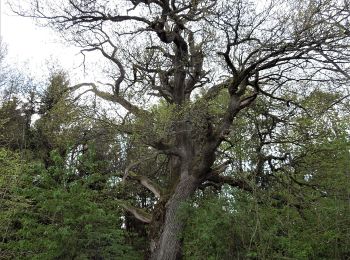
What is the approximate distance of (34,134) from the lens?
16703mm

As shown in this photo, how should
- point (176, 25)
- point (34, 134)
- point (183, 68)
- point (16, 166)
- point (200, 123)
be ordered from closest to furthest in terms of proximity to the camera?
point (16, 166) < point (200, 123) < point (176, 25) < point (183, 68) < point (34, 134)

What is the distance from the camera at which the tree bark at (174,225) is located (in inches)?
441

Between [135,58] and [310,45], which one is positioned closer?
[310,45]

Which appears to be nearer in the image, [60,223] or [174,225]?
[60,223]

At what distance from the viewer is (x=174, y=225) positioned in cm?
1135

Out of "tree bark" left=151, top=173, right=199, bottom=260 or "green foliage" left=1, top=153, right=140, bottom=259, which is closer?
"green foliage" left=1, top=153, right=140, bottom=259

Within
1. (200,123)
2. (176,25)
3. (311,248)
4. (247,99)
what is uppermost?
(176,25)

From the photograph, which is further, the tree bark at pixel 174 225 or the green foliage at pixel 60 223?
the tree bark at pixel 174 225

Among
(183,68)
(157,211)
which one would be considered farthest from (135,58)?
(157,211)

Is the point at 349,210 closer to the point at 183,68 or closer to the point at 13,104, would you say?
the point at 183,68

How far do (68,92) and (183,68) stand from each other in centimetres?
377

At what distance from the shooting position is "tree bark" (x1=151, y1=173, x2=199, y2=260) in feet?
36.7

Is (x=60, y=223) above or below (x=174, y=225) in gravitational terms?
below

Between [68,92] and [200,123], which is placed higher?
[68,92]
